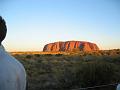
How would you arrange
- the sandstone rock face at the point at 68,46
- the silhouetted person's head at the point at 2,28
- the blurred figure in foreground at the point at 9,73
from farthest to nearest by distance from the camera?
the sandstone rock face at the point at 68,46 → the silhouetted person's head at the point at 2,28 → the blurred figure in foreground at the point at 9,73

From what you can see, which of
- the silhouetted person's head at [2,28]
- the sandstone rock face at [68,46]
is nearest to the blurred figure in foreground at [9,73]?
the silhouetted person's head at [2,28]

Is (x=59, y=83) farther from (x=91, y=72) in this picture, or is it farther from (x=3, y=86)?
(x=3, y=86)

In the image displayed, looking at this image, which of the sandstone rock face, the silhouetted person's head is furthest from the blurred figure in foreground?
the sandstone rock face

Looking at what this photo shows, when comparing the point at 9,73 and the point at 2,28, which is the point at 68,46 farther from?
the point at 9,73

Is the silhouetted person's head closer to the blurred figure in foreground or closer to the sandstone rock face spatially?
the blurred figure in foreground

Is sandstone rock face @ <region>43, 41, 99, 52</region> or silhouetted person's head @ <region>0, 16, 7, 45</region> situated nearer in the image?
silhouetted person's head @ <region>0, 16, 7, 45</region>

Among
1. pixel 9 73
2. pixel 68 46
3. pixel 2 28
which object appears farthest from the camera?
pixel 68 46

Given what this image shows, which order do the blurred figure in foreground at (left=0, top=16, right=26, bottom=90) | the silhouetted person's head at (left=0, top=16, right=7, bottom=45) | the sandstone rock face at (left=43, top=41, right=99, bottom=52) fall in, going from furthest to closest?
the sandstone rock face at (left=43, top=41, right=99, bottom=52), the silhouetted person's head at (left=0, top=16, right=7, bottom=45), the blurred figure in foreground at (left=0, top=16, right=26, bottom=90)

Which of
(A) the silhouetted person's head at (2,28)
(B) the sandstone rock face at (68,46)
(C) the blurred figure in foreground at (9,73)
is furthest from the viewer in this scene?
(B) the sandstone rock face at (68,46)

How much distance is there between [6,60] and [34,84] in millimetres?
16117

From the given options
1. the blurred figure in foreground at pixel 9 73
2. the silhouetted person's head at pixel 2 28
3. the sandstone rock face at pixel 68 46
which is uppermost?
the sandstone rock face at pixel 68 46

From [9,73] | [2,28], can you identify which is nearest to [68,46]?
[2,28]

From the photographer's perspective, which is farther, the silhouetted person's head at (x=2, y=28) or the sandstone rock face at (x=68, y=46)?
the sandstone rock face at (x=68, y=46)

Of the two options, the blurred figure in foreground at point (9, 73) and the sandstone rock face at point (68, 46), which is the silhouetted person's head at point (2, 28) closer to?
the blurred figure in foreground at point (9, 73)
